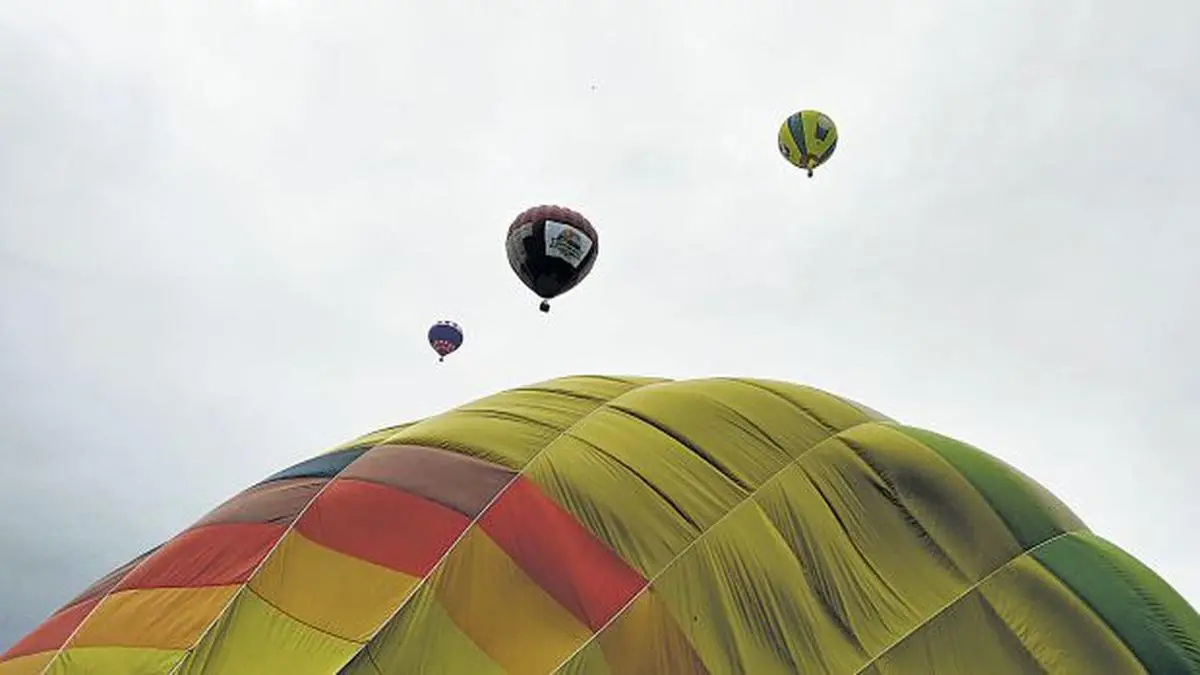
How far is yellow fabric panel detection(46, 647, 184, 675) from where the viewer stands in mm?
5711

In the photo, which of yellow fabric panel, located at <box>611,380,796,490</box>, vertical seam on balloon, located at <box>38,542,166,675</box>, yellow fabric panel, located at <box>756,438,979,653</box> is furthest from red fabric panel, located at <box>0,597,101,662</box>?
yellow fabric panel, located at <box>756,438,979,653</box>

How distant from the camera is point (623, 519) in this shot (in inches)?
234

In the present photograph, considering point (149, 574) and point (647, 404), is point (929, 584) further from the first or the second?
point (149, 574)

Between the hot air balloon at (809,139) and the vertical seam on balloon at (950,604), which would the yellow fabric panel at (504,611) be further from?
the hot air balloon at (809,139)

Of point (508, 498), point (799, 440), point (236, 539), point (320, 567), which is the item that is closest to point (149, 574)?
point (236, 539)

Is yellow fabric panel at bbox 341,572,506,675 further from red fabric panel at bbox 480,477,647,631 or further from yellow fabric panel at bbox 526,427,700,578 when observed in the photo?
yellow fabric panel at bbox 526,427,700,578

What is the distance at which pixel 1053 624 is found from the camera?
577 cm

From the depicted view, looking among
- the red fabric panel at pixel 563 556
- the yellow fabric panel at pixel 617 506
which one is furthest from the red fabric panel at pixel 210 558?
the yellow fabric panel at pixel 617 506

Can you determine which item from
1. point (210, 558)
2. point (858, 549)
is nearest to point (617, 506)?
point (858, 549)

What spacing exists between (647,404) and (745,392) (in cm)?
57

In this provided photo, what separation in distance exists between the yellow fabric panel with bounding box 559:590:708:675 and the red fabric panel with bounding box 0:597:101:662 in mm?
2888

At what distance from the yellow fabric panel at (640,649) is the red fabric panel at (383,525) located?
0.99m

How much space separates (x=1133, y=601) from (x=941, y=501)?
1.04 meters

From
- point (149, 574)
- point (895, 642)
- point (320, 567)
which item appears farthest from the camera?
point (149, 574)
